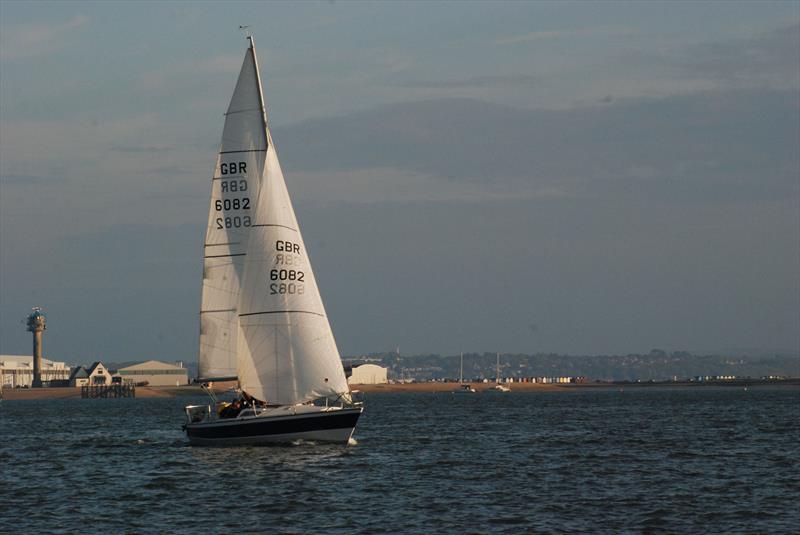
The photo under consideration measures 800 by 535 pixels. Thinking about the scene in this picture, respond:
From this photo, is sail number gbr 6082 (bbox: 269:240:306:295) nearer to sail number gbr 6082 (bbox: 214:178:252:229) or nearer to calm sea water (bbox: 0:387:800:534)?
sail number gbr 6082 (bbox: 214:178:252:229)

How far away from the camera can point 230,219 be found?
5350 cm

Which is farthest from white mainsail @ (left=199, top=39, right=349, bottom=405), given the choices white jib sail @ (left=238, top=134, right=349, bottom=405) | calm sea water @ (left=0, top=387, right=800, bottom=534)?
calm sea water @ (left=0, top=387, right=800, bottom=534)

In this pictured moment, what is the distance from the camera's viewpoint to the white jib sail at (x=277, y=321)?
171 feet

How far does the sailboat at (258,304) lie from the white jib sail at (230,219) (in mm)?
44

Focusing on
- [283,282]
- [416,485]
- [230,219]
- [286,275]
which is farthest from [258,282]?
[416,485]

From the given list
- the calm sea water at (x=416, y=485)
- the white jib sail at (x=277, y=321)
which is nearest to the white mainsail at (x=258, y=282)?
the white jib sail at (x=277, y=321)

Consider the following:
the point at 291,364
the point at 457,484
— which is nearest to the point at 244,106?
the point at 291,364

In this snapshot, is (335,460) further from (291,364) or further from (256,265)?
(256,265)

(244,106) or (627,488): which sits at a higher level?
(244,106)

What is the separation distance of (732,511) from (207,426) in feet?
79.2

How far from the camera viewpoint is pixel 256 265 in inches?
2064

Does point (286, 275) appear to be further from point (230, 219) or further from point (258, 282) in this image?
point (230, 219)

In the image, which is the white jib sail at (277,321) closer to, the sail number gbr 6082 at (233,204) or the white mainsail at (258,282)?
the white mainsail at (258,282)

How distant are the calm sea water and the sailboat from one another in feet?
5.87
